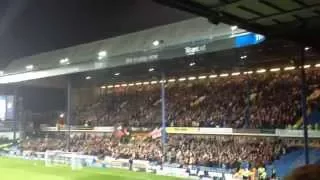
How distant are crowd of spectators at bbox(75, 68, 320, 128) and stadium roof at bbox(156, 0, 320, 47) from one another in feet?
25.5

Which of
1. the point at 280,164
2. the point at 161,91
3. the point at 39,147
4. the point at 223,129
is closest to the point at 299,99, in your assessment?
the point at 280,164

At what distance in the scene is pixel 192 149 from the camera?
1839 centimetres

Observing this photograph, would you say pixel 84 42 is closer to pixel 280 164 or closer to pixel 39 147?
pixel 39 147

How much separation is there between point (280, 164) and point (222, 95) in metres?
5.20

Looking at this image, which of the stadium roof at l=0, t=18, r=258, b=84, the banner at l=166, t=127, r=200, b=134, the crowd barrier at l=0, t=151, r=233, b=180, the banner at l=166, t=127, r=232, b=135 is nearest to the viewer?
the stadium roof at l=0, t=18, r=258, b=84

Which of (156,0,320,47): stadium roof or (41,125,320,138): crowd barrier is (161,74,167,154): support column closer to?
(41,125,320,138): crowd barrier

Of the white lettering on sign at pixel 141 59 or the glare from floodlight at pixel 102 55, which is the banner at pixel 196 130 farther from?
the glare from floodlight at pixel 102 55

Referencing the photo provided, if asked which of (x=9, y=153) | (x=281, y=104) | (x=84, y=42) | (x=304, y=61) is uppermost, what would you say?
(x=84, y=42)

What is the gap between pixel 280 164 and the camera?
580 inches

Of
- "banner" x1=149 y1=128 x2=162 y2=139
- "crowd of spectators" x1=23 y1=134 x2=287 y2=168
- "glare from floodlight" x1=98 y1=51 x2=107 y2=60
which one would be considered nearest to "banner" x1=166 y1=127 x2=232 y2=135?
"crowd of spectators" x1=23 y1=134 x2=287 y2=168

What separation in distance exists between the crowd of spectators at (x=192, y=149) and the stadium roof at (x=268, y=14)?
8611 millimetres

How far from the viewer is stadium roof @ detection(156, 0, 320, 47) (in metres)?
5.67

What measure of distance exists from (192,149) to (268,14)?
41.2ft

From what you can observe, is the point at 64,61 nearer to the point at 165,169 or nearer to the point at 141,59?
the point at 141,59
